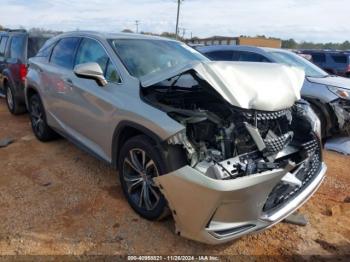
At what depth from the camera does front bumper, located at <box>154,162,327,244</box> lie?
2445 mm

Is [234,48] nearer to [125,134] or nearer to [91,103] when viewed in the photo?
[91,103]

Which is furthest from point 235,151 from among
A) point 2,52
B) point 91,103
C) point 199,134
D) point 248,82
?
point 2,52

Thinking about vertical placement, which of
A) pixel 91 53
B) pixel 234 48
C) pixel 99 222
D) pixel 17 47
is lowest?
pixel 99 222

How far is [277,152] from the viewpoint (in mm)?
2906

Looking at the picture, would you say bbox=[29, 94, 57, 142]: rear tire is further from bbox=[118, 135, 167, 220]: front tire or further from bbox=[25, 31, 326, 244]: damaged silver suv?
bbox=[118, 135, 167, 220]: front tire

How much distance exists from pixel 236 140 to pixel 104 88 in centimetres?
158

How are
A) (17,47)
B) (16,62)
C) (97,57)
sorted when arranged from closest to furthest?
1. (97,57)
2. (16,62)
3. (17,47)

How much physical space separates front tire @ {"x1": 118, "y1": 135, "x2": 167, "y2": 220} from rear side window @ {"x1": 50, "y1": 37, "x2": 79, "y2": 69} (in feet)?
5.91

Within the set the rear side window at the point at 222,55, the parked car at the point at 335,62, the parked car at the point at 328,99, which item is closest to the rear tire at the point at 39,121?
the rear side window at the point at 222,55

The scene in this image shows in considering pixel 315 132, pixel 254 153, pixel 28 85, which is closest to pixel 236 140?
pixel 254 153

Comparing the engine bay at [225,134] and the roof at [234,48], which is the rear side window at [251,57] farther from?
the engine bay at [225,134]

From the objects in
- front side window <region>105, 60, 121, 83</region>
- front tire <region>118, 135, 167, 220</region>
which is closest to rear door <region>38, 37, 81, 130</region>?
front side window <region>105, 60, 121, 83</region>

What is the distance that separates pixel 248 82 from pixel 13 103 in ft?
19.8

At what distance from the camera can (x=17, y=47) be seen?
23.9ft
